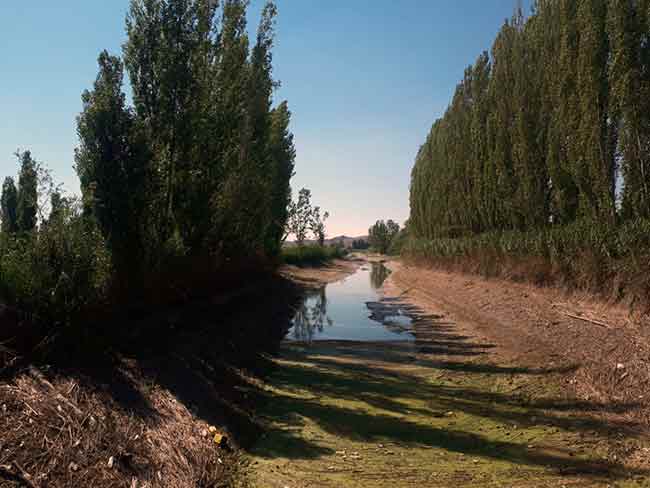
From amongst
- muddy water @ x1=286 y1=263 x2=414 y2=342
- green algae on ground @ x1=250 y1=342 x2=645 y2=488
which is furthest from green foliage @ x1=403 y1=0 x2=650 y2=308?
muddy water @ x1=286 y1=263 x2=414 y2=342

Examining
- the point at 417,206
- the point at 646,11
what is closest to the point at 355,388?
the point at 646,11

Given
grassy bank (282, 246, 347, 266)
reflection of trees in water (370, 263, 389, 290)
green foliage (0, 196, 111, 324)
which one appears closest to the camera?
green foliage (0, 196, 111, 324)

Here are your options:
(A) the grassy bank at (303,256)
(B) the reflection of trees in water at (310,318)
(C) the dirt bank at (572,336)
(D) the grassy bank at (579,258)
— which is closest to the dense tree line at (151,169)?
(B) the reflection of trees in water at (310,318)

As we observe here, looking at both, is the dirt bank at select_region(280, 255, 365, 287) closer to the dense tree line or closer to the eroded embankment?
the dense tree line

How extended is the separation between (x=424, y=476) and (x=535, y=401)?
131 inches

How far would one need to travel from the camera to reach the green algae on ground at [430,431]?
5.25 metres

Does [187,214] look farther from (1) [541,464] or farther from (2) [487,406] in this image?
(1) [541,464]

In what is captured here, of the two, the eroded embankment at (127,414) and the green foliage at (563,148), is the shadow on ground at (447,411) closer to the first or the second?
the eroded embankment at (127,414)

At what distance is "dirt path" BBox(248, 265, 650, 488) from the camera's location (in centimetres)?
527

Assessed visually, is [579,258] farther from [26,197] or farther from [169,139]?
[26,197]

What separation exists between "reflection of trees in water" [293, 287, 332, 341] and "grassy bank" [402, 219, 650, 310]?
7.92 metres

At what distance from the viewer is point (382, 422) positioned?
7098mm

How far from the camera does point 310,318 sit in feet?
65.6

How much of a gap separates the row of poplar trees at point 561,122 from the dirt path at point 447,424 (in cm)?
528
